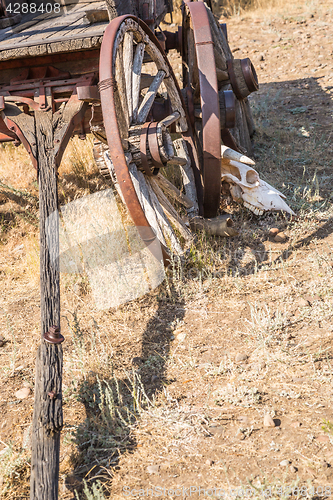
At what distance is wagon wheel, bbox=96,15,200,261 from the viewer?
7.62 feet

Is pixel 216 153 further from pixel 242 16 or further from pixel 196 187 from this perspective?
pixel 242 16

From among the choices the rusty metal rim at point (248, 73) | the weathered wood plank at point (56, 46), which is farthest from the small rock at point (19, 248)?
the rusty metal rim at point (248, 73)

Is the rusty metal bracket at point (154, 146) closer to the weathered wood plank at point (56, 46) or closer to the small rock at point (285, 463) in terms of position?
the weathered wood plank at point (56, 46)

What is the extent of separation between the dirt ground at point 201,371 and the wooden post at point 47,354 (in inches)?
8.0

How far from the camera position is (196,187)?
11.7ft

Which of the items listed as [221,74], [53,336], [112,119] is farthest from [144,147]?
[221,74]

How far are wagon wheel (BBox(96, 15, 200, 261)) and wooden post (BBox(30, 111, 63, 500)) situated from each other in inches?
15.8

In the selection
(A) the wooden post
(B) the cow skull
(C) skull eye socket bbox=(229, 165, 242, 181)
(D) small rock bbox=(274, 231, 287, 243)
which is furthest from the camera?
(C) skull eye socket bbox=(229, 165, 242, 181)

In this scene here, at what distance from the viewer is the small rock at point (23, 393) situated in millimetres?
2242

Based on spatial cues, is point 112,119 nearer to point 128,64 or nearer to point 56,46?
point 128,64

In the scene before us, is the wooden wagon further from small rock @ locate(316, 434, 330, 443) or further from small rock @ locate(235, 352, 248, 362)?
small rock @ locate(316, 434, 330, 443)

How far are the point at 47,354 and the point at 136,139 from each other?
1354mm

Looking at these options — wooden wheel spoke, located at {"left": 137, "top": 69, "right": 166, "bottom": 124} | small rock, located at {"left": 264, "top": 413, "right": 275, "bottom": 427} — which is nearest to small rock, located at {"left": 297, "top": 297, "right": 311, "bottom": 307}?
small rock, located at {"left": 264, "top": 413, "right": 275, "bottom": 427}

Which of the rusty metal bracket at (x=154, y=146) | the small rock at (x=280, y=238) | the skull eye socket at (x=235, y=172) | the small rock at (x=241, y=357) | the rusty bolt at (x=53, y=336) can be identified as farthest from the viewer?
the skull eye socket at (x=235, y=172)
